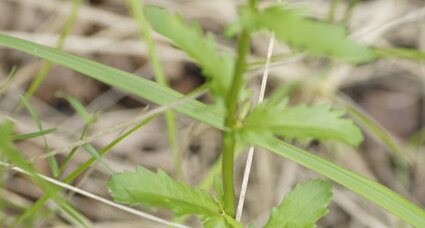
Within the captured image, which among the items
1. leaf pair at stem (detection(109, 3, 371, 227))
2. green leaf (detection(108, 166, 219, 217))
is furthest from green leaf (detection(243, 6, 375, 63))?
green leaf (detection(108, 166, 219, 217))

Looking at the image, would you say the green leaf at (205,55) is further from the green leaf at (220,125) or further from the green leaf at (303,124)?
the green leaf at (220,125)

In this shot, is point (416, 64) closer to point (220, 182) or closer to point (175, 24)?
point (220, 182)

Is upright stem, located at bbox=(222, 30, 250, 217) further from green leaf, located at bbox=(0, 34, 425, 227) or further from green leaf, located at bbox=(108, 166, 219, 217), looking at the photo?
green leaf, located at bbox=(0, 34, 425, 227)

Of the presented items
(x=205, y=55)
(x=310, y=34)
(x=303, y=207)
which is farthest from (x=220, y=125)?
(x=310, y=34)

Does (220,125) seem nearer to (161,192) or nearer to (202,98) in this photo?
(161,192)

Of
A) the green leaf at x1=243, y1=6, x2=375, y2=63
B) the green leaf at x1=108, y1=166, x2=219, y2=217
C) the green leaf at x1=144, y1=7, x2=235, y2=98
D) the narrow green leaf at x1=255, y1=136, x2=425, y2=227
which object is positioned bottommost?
the narrow green leaf at x1=255, y1=136, x2=425, y2=227

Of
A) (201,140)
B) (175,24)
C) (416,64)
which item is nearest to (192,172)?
(201,140)
